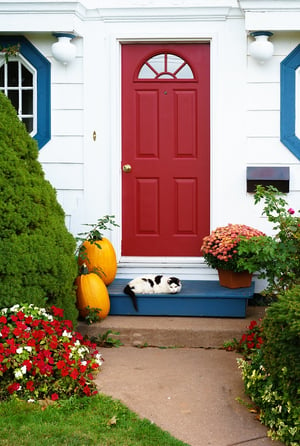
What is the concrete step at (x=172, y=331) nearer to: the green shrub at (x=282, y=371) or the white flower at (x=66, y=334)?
the white flower at (x=66, y=334)

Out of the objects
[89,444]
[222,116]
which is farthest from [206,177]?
[89,444]

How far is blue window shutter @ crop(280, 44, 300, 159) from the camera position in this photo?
7125mm

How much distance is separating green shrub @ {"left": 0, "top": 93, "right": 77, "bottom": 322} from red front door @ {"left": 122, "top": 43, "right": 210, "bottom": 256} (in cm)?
153

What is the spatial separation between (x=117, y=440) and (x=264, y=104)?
4.02m

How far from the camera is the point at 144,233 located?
295 inches

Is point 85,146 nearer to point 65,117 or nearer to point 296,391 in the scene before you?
point 65,117

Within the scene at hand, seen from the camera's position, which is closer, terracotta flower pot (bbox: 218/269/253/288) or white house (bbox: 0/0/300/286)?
terracotta flower pot (bbox: 218/269/253/288)

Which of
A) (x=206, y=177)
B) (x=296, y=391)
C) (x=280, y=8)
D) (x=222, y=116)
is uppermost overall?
(x=280, y=8)

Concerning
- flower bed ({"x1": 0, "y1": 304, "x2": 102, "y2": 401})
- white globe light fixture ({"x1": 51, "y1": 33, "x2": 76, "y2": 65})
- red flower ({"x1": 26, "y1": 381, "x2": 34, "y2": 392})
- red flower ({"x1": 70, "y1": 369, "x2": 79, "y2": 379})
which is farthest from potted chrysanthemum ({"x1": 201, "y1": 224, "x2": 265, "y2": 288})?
red flower ({"x1": 26, "y1": 381, "x2": 34, "y2": 392})

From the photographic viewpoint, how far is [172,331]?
6.25 metres

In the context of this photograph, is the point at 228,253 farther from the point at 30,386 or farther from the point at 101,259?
the point at 30,386

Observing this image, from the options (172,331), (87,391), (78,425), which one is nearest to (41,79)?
(172,331)

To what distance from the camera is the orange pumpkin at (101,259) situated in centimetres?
685

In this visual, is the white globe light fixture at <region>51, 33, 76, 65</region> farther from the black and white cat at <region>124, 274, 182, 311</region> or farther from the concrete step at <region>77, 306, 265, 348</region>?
the concrete step at <region>77, 306, 265, 348</region>
